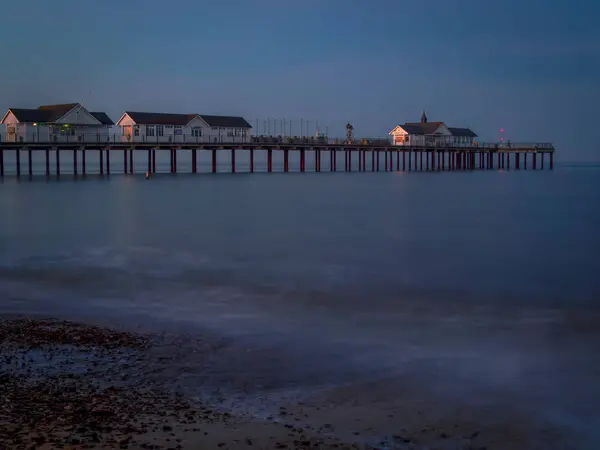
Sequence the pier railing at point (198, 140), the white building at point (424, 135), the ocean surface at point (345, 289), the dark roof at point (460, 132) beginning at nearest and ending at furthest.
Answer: the ocean surface at point (345, 289) < the pier railing at point (198, 140) < the white building at point (424, 135) < the dark roof at point (460, 132)

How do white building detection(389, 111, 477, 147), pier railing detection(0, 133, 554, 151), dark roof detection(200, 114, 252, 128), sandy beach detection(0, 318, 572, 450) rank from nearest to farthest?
1. sandy beach detection(0, 318, 572, 450)
2. pier railing detection(0, 133, 554, 151)
3. dark roof detection(200, 114, 252, 128)
4. white building detection(389, 111, 477, 147)

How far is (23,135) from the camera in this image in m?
48.3

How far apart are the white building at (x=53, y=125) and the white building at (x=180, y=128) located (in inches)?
95.6

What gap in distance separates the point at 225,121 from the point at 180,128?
4352mm

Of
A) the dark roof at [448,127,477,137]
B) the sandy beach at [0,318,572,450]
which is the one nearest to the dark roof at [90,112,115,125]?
the dark roof at [448,127,477,137]

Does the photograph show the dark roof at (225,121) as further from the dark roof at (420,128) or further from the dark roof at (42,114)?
the dark roof at (420,128)

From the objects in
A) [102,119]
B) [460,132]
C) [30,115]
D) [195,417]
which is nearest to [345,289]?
[195,417]

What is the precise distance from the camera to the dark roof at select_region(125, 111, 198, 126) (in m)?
53.0

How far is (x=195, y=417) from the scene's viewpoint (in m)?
6.36

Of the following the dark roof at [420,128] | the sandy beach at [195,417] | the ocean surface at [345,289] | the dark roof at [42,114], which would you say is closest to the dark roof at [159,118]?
the dark roof at [42,114]

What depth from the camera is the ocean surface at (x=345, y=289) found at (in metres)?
8.33

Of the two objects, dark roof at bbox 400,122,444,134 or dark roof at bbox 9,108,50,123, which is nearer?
dark roof at bbox 9,108,50,123

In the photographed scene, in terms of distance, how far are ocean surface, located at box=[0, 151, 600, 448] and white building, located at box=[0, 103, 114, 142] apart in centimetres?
1853

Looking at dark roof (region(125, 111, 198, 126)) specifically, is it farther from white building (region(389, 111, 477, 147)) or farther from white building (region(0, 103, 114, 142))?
white building (region(389, 111, 477, 147))
